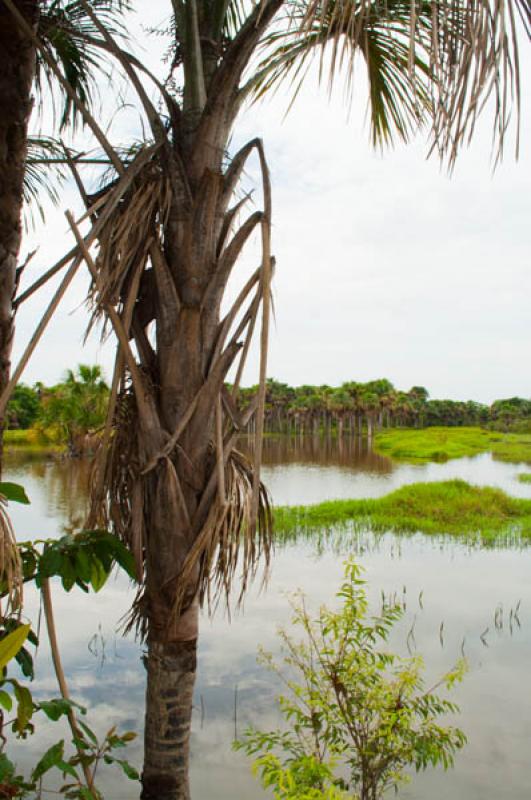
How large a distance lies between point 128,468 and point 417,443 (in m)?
43.0

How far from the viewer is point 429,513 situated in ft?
52.5

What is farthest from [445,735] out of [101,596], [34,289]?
[101,596]

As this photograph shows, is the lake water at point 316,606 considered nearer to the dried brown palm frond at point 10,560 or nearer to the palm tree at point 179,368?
the palm tree at point 179,368

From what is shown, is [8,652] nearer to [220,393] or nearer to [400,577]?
[220,393]

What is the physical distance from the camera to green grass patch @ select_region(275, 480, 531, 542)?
48.0 ft

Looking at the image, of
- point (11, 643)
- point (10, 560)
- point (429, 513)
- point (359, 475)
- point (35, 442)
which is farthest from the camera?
point (35, 442)

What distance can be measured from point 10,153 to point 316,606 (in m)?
7.89

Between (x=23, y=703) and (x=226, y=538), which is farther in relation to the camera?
(x=226, y=538)

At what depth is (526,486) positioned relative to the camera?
23266 mm

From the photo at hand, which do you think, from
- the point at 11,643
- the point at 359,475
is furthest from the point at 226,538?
the point at 359,475

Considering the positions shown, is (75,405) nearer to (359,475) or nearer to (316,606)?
(359,475)

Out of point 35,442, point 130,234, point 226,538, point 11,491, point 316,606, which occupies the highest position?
point 130,234

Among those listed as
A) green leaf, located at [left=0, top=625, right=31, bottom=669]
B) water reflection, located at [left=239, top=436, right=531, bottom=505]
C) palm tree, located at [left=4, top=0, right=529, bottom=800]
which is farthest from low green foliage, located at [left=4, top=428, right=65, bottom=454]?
green leaf, located at [left=0, top=625, right=31, bottom=669]

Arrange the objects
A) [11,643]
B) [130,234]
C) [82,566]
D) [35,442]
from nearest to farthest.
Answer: [11,643] < [82,566] < [130,234] < [35,442]
